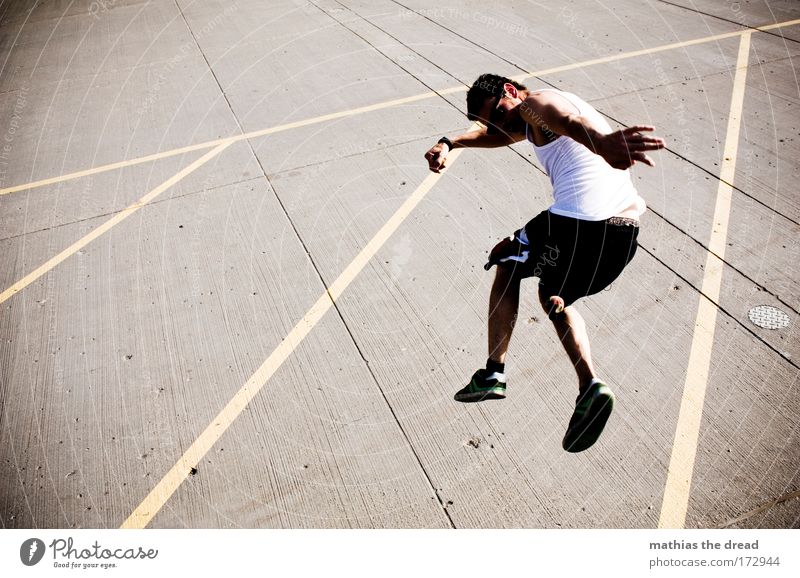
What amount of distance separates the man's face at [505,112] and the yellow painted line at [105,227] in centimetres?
353

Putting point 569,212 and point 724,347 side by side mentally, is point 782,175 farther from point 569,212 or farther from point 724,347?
point 569,212

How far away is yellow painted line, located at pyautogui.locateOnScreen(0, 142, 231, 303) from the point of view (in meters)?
4.32

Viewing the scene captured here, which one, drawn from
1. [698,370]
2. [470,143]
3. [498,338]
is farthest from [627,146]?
[698,370]

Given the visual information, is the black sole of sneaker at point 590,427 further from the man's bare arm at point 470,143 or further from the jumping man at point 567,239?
the man's bare arm at point 470,143

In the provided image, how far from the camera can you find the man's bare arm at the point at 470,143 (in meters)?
3.36

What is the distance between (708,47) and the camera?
7.20 meters

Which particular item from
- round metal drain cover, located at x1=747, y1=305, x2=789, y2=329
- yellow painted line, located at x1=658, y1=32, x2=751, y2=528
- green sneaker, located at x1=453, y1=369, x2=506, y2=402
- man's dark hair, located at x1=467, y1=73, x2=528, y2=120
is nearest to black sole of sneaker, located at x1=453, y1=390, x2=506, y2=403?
green sneaker, located at x1=453, y1=369, x2=506, y2=402

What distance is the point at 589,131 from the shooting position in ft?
7.68

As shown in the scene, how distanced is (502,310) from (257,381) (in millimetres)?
1574

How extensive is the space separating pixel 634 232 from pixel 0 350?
4.17m

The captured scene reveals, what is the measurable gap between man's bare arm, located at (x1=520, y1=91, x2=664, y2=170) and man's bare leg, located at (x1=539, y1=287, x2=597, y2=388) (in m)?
0.92

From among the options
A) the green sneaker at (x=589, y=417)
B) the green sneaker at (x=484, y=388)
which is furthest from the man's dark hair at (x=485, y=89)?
the green sneaker at (x=589, y=417)

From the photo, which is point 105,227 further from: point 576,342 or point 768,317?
point 768,317
